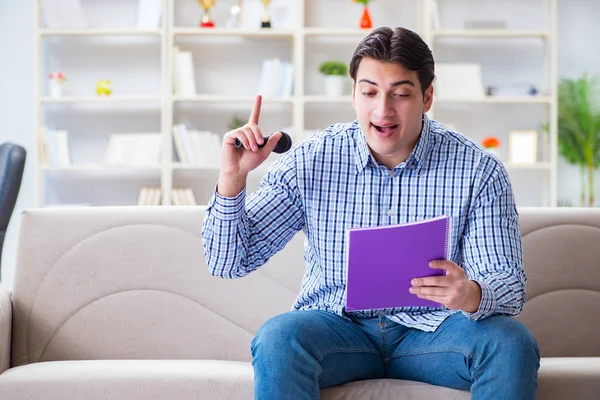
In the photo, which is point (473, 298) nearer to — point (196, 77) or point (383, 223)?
point (383, 223)

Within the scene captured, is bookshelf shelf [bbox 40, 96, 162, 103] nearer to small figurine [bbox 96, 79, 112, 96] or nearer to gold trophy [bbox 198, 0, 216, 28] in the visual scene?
small figurine [bbox 96, 79, 112, 96]

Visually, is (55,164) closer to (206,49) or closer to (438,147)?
(206,49)

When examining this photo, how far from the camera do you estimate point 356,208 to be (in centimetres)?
181

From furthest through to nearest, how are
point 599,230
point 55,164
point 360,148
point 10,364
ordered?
point 55,164, point 599,230, point 10,364, point 360,148

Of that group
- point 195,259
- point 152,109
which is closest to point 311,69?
point 152,109

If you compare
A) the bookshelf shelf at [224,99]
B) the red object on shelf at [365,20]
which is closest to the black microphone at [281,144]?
the bookshelf shelf at [224,99]

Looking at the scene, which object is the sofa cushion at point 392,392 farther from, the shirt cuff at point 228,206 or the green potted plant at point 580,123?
the green potted plant at point 580,123

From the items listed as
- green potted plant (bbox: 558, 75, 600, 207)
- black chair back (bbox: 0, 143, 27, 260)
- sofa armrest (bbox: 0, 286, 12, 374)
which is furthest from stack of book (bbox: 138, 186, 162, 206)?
sofa armrest (bbox: 0, 286, 12, 374)

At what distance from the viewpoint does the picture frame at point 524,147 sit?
475 centimetres

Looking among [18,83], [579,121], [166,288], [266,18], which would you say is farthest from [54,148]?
[579,121]

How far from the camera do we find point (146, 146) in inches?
184

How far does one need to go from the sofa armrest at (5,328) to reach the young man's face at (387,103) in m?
0.99

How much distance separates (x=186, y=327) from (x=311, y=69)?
10.3ft

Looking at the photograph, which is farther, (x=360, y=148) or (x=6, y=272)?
(x=6, y=272)
